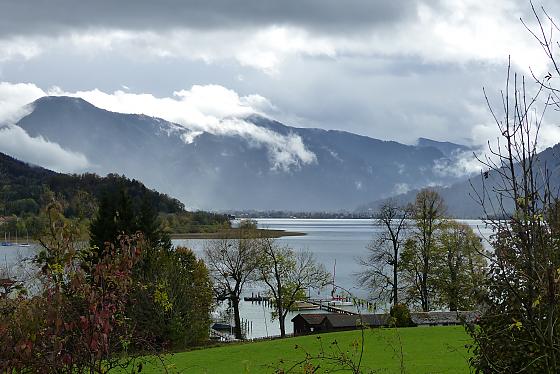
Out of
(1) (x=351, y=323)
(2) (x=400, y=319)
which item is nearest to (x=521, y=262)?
(2) (x=400, y=319)

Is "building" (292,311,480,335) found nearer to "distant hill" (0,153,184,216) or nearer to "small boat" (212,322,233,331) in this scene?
"small boat" (212,322,233,331)

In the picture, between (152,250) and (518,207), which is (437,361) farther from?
(152,250)

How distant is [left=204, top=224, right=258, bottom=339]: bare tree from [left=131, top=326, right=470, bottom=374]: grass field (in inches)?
700

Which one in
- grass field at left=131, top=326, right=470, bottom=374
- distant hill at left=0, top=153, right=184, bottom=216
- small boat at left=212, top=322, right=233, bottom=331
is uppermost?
distant hill at left=0, top=153, right=184, bottom=216

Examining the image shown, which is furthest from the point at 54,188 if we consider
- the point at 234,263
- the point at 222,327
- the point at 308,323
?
the point at 308,323

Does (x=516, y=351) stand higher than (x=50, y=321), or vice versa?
(x=50, y=321)

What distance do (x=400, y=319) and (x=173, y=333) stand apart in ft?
40.0

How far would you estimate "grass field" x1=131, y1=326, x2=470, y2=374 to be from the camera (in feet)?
57.2

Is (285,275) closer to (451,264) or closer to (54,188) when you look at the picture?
(451,264)

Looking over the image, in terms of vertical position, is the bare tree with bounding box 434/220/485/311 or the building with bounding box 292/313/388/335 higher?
the bare tree with bounding box 434/220/485/311

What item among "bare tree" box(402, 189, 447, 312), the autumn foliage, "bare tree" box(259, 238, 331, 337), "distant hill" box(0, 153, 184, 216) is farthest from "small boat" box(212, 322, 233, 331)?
the autumn foliage

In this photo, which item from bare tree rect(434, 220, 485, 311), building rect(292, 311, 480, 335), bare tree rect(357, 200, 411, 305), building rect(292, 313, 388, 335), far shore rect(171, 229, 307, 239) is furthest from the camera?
far shore rect(171, 229, 307, 239)

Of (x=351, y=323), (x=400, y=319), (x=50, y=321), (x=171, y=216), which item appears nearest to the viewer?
(x=50, y=321)

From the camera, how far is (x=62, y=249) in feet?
17.5
